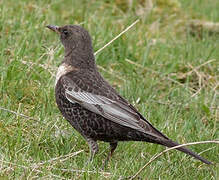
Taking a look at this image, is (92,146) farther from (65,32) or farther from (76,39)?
(65,32)

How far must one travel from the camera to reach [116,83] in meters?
7.63

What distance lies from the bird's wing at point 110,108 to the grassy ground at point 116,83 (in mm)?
347

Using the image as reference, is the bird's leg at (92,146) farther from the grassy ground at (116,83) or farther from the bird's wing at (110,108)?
the bird's wing at (110,108)

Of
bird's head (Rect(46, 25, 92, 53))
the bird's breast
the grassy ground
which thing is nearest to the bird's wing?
the bird's breast

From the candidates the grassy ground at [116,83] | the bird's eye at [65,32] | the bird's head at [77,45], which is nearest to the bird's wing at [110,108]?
the grassy ground at [116,83]

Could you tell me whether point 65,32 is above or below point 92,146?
above

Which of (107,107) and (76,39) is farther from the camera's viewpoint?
(76,39)

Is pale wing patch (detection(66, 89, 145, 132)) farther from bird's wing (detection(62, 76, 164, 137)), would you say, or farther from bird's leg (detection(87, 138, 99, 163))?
bird's leg (detection(87, 138, 99, 163))

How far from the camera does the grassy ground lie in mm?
5461

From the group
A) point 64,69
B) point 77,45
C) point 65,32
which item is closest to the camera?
point 64,69

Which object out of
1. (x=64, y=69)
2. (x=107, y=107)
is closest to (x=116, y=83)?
(x=64, y=69)

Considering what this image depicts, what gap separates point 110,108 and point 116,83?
197 cm

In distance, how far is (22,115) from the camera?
19.4 ft

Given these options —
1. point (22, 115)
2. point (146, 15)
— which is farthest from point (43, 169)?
point (146, 15)
